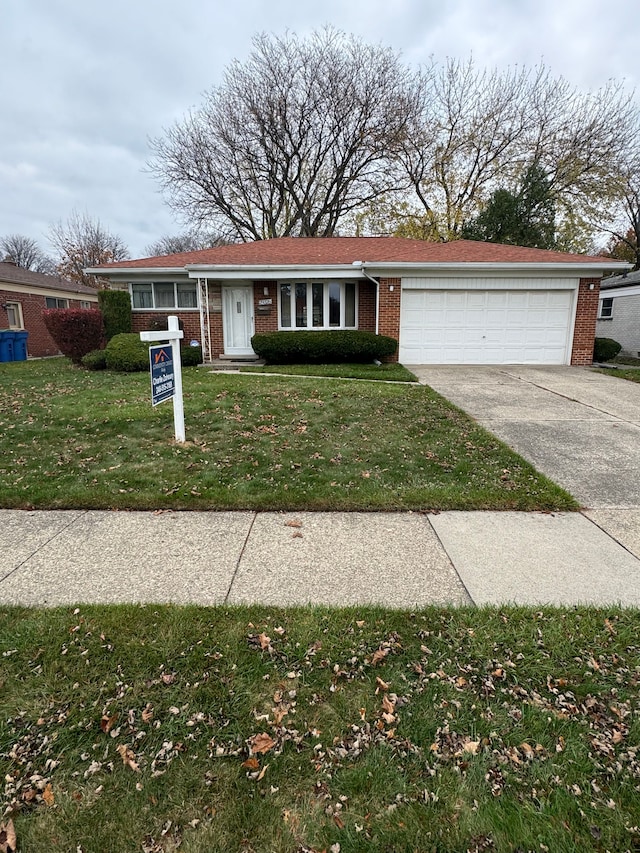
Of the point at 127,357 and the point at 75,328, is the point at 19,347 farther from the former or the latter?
the point at 127,357

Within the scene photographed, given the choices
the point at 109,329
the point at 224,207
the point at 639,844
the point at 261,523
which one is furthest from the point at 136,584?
the point at 224,207

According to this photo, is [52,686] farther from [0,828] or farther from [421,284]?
[421,284]

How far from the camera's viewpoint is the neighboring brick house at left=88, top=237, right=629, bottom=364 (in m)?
13.4

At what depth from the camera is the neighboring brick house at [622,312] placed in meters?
19.0

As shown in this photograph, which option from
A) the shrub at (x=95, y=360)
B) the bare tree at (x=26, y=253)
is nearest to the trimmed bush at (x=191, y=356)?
the shrub at (x=95, y=360)

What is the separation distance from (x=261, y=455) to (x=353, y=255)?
A: 11513mm

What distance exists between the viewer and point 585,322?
44.9ft

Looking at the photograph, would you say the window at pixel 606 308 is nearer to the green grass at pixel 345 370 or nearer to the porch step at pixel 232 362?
the green grass at pixel 345 370

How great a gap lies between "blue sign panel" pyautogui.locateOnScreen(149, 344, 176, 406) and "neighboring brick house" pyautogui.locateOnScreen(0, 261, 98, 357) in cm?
1817

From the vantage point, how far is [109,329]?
47.5 feet

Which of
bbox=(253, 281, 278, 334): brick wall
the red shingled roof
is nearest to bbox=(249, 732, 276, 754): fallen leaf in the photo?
the red shingled roof

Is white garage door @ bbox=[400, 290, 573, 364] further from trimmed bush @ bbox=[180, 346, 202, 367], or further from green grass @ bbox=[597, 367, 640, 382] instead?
trimmed bush @ bbox=[180, 346, 202, 367]

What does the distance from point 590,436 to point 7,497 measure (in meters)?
6.76

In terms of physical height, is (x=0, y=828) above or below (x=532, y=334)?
below
